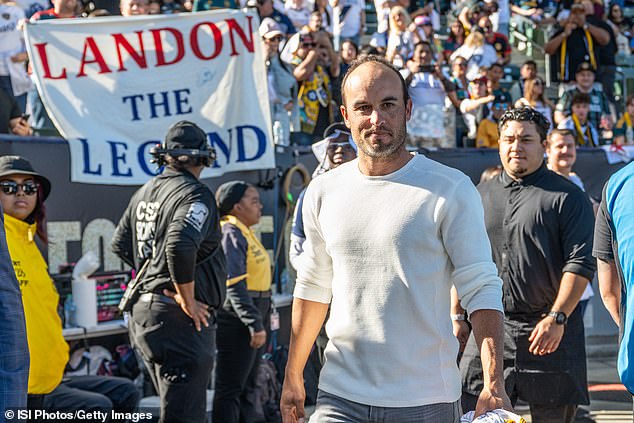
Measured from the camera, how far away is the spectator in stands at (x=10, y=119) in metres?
7.72

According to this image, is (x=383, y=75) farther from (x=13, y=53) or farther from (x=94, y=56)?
(x=13, y=53)

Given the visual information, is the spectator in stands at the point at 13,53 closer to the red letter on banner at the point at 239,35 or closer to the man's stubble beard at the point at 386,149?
the red letter on banner at the point at 239,35

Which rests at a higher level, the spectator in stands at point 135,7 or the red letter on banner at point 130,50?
the spectator in stands at point 135,7

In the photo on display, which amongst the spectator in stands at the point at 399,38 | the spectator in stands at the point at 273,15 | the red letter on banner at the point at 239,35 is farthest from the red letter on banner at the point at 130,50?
the spectator in stands at the point at 399,38

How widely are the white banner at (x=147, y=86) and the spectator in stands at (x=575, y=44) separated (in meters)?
7.49

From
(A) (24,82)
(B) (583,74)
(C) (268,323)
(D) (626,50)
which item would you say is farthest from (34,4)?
(D) (626,50)

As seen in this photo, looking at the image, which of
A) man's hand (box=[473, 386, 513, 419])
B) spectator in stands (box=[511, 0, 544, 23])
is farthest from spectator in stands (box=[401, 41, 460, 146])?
man's hand (box=[473, 386, 513, 419])

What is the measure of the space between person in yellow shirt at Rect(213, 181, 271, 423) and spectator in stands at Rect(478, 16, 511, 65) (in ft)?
26.9

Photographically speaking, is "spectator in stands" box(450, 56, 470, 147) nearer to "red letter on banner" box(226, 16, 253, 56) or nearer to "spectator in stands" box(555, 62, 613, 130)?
"spectator in stands" box(555, 62, 613, 130)

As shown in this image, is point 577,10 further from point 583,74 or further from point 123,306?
point 123,306

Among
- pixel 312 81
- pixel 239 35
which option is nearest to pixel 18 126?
pixel 239 35

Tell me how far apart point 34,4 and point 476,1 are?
7.77 meters

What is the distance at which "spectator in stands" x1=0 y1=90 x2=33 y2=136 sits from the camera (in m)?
7.72

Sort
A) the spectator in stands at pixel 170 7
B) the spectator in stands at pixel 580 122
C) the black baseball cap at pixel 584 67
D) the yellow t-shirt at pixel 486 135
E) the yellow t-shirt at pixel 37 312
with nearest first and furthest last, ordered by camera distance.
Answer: the yellow t-shirt at pixel 37 312 → the spectator in stands at pixel 170 7 → the yellow t-shirt at pixel 486 135 → the spectator in stands at pixel 580 122 → the black baseball cap at pixel 584 67
